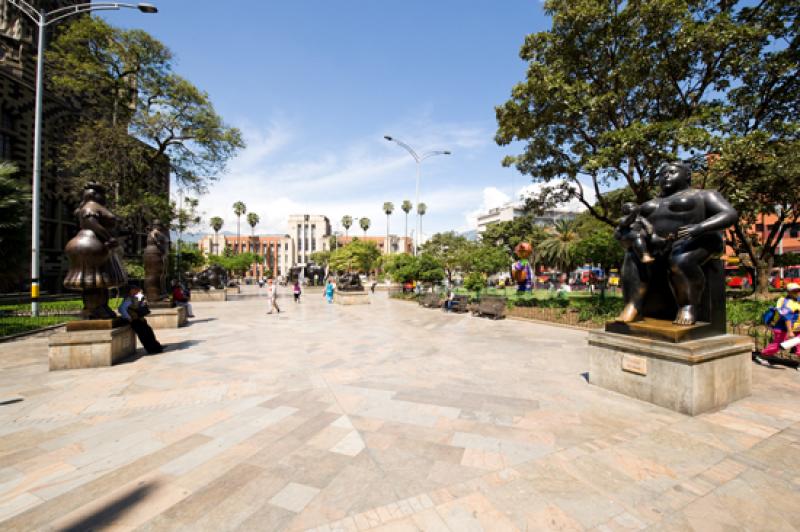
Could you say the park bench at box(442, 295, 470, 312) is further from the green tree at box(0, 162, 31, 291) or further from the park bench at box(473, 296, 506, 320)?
the green tree at box(0, 162, 31, 291)

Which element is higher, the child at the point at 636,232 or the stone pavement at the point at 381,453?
the child at the point at 636,232

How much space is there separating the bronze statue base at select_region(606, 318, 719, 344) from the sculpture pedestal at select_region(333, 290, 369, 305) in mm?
18540

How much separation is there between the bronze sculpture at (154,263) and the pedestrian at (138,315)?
212 inches

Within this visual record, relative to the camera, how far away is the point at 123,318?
780cm

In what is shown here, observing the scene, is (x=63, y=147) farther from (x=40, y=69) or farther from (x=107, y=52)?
(x=40, y=69)

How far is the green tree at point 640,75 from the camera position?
35.2ft

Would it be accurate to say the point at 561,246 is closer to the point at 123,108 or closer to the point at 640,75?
the point at 640,75

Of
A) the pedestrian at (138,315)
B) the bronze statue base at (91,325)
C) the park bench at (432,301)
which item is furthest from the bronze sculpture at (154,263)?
the park bench at (432,301)

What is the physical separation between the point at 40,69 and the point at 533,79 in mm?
19605

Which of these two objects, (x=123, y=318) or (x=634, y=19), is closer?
(x=123, y=318)

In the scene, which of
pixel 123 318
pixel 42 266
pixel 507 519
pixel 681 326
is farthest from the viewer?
pixel 42 266

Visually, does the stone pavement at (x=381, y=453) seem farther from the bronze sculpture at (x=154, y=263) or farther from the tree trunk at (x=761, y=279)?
the tree trunk at (x=761, y=279)

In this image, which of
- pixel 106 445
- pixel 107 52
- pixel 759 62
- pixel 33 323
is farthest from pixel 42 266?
pixel 759 62

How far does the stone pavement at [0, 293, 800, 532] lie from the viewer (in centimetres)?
261
